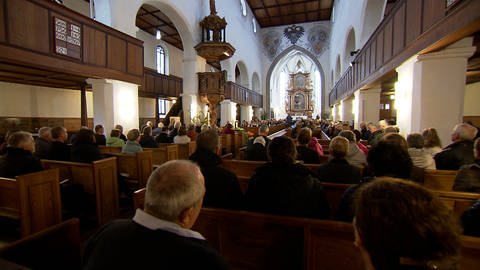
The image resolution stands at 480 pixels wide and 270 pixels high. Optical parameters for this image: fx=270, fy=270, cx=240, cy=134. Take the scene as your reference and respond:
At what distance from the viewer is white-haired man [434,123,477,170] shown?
325 centimetres

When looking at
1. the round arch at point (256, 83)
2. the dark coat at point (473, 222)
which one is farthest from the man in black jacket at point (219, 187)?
the round arch at point (256, 83)

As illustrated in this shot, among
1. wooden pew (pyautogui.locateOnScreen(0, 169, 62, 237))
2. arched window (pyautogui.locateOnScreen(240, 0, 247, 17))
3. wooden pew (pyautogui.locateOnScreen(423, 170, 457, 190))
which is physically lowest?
wooden pew (pyautogui.locateOnScreen(0, 169, 62, 237))

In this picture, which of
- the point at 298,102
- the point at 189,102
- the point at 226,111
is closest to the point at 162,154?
the point at 189,102

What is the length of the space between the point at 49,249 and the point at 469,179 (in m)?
3.26

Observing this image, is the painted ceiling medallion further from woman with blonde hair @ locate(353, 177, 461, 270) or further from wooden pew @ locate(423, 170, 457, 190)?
woman with blonde hair @ locate(353, 177, 461, 270)

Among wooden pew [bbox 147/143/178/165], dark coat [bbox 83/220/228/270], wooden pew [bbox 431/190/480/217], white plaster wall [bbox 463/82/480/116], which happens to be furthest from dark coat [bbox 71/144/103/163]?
white plaster wall [bbox 463/82/480/116]

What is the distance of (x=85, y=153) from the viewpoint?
3988 millimetres

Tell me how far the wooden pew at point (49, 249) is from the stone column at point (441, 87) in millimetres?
5102

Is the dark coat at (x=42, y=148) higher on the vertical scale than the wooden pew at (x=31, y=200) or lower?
higher

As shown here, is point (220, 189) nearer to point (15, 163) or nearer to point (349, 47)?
point (15, 163)

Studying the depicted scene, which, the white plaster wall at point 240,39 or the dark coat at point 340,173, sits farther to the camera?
the white plaster wall at point 240,39

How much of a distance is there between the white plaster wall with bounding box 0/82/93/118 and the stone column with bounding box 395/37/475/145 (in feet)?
43.5

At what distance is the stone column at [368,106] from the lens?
888 centimetres

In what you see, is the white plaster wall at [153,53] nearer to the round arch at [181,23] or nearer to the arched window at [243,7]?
the round arch at [181,23]
